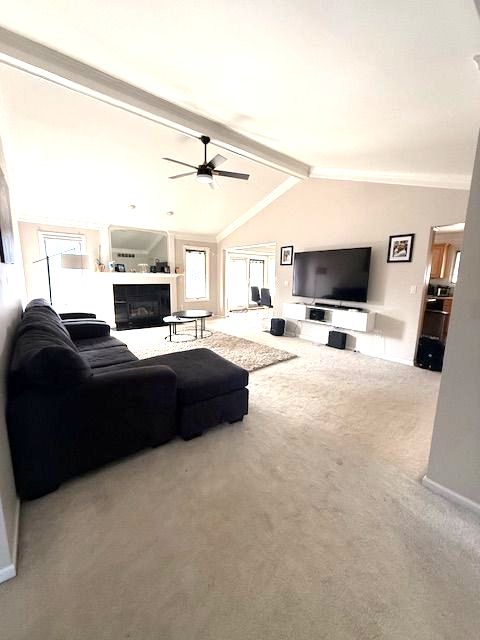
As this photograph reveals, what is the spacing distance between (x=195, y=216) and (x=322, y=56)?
4.77 metres

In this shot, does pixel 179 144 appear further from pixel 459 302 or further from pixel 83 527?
pixel 83 527

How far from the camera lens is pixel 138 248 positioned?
25.7ft

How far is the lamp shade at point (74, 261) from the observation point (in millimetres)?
4320

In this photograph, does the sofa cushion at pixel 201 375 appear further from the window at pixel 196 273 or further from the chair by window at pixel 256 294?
the chair by window at pixel 256 294

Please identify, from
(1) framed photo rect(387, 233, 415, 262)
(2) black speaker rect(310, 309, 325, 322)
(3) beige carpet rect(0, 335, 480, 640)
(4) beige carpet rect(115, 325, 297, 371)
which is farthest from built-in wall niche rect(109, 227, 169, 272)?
(3) beige carpet rect(0, 335, 480, 640)

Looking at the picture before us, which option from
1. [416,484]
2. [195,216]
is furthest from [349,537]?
[195,216]

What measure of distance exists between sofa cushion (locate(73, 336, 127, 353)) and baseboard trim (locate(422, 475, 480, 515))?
2.98 meters

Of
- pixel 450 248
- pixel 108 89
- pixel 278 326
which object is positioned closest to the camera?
pixel 108 89

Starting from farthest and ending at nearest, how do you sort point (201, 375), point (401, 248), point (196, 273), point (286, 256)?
point (196, 273), point (286, 256), point (401, 248), point (201, 375)

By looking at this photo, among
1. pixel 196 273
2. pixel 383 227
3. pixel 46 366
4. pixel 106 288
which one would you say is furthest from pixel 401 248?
pixel 106 288

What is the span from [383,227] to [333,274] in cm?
101

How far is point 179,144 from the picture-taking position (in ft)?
12.4

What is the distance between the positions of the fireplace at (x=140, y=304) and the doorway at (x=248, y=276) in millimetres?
2725

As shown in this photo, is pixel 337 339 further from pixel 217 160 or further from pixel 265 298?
pixel 265 298
